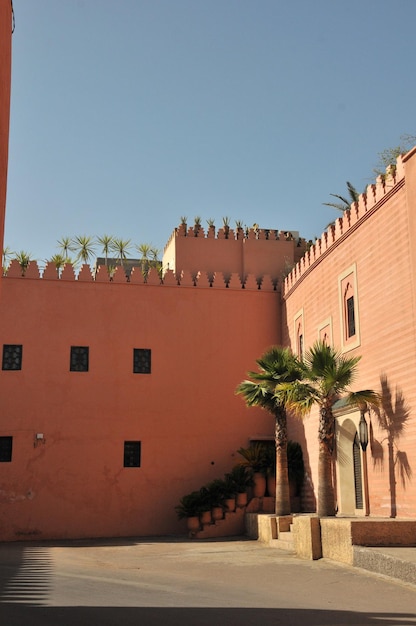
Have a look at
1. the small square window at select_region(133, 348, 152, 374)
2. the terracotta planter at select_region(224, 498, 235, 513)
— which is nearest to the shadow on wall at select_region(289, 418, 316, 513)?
the terracotta planter at select_region(224, 498, 235, 513)

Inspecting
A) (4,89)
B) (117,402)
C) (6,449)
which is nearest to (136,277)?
(117,402)

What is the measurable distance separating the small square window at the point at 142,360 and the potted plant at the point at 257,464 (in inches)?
123

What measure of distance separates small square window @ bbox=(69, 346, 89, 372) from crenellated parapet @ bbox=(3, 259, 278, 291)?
1.78 meters

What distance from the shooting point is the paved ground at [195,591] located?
264 inches

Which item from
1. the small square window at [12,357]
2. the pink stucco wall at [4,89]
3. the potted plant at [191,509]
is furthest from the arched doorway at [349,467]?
the small square window at [12,357]

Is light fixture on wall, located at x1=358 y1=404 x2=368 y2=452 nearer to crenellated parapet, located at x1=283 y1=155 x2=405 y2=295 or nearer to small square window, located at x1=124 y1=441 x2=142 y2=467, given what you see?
crenellated parapet, located at x1=283 y1=155 x2=405 y2=295

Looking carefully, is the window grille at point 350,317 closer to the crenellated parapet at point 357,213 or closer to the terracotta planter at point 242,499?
the crenellated parapet at point 357,213

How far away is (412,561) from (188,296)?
11.8m

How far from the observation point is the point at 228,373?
19.1 metres

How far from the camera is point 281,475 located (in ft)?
50.2

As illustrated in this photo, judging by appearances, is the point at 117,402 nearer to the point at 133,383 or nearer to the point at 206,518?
the point at 133,383

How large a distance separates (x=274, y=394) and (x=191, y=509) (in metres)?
4.04

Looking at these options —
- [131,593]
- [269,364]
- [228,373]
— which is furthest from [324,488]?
[228,373]

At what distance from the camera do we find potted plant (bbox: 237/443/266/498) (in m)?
17.0
